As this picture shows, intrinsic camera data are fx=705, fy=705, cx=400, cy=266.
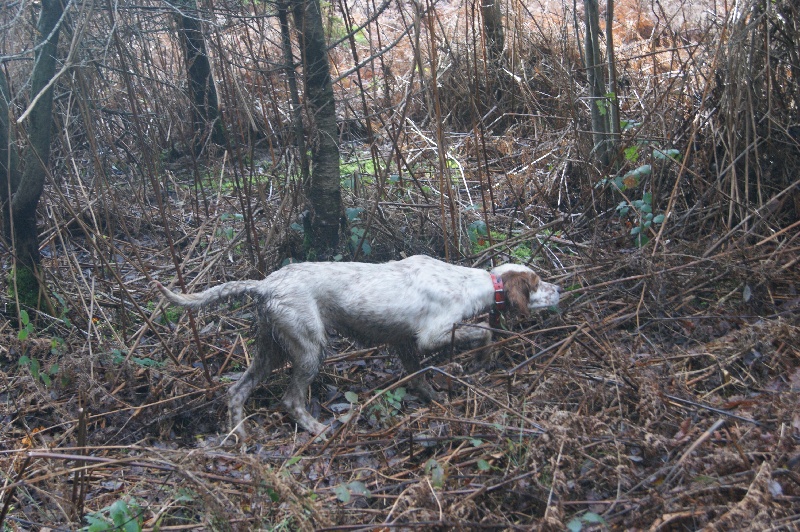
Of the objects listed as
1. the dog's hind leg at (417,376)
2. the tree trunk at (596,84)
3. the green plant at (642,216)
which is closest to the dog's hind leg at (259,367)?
the dog's hind leg at (417,376)

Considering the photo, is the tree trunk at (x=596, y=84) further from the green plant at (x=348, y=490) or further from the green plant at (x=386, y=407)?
the green plant at (x=348, y=490)

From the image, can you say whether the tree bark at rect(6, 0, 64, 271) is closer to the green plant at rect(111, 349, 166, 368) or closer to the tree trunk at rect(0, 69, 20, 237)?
the tree trunk at rect(0, 69, 20, 237)

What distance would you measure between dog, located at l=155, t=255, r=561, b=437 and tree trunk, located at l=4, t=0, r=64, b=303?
172 cm

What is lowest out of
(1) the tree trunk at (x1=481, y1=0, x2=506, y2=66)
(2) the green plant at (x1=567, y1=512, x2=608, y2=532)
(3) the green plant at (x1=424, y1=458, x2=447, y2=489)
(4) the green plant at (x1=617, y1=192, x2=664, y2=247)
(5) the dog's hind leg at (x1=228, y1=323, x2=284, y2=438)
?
(2) the green plant at (x1=567, y1=512, x2=608, y2=532)

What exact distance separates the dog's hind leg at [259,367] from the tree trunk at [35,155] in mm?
1842

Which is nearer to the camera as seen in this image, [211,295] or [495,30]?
[211,295]

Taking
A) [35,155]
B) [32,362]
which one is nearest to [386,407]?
[32,362]

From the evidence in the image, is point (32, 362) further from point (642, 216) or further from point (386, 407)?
point (642, 216)

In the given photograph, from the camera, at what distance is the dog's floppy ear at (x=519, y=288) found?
4.73 metres

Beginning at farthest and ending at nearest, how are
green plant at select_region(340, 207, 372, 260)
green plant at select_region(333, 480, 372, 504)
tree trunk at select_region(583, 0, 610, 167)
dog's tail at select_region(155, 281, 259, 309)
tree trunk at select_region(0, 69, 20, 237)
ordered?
tree trunk at select_region(583, 0, 610, 167), green plant at select_region(340, 207, 372, 260), tree trunk at select_region(0, 69, 20, 237), dog's tail at select_region(155, 281, 259, 309), green plant at select_region(333, 480, 372, 504)

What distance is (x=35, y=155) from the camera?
4902mm

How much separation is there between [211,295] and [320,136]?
1924 mm

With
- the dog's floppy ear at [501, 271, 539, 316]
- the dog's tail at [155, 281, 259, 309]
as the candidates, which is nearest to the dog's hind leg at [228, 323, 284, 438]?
the dog's tail at [155, 281, 259, 309]

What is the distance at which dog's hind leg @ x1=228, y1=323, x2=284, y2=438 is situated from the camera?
454cm
